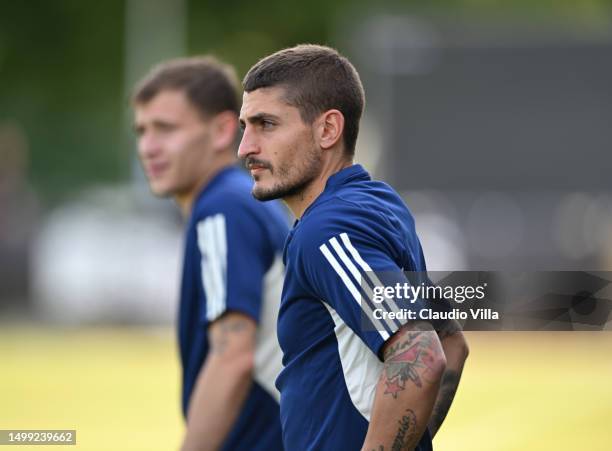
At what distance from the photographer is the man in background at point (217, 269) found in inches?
205

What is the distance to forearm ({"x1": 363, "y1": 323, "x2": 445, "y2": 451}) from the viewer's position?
343cm

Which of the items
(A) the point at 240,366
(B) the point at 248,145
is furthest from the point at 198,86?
(B) the point at 248,145

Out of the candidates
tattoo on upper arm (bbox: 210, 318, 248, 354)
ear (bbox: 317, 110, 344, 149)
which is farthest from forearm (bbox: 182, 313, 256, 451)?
ear (bbox: 317, 110, 344, 149)

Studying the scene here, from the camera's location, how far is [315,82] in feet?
12.8

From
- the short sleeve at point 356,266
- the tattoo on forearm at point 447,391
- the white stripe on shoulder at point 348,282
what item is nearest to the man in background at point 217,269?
the tattoo on forearm at point 447,391

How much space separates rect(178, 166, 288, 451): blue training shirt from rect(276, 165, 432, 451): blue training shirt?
1515 mm

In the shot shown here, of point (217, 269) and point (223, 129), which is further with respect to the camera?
point (223, 129)

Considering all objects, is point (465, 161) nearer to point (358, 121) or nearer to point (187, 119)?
point (187, 119)

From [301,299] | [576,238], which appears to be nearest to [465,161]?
[576,238]

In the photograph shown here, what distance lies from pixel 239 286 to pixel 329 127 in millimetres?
1543

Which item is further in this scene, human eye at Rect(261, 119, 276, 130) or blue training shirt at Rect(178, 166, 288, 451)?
blue training shirt at Rect(178, 166, 288, 451)

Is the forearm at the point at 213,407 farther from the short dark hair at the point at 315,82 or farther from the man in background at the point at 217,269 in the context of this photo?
the short dark hair at the point at 315,82

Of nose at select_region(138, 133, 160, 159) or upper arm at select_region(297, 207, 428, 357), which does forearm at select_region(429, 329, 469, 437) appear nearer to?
upper arm at select_region(297, 207, 428, 357)

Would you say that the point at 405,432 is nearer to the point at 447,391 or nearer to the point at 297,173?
the point at 447,391
